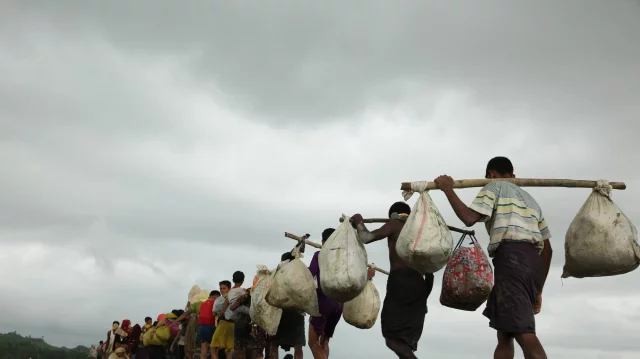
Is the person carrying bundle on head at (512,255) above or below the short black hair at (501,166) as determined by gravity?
below

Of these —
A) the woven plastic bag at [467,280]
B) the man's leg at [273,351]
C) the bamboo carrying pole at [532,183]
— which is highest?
the bamboo carrying pole at [532,183]

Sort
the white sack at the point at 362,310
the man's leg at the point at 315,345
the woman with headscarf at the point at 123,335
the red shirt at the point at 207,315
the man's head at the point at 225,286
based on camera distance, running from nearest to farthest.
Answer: the white sack at the point at 362,310, the man's leg at the point at 315,345, the man's head at the point at 225,286, the red shirt at the point at 207,315, the woman with headscarf at the point at 123,335

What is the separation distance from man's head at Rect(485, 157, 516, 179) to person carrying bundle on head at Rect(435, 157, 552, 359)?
211mm

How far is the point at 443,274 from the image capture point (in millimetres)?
5449

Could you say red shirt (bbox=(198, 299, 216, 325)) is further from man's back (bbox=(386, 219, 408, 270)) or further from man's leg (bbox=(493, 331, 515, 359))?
man's leg (bbox=(493, 331, 515, 359))

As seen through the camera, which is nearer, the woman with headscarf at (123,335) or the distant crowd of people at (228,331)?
the distant crowd of people at (228,331)

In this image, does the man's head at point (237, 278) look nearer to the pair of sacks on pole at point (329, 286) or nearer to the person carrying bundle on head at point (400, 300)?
the pair of sacks on pole at point (329, 286)

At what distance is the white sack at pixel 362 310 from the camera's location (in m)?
6.94

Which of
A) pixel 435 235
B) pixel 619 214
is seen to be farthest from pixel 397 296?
pixel 619 214

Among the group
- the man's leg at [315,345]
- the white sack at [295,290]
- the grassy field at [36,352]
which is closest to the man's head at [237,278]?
the man's leg at [315,345]

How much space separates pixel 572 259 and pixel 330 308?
3364 mm

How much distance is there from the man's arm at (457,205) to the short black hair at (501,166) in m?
0.44

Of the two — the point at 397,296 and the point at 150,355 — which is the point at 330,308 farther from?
the point at 150,355

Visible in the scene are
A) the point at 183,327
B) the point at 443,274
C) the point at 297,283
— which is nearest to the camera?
the point at 443,274
